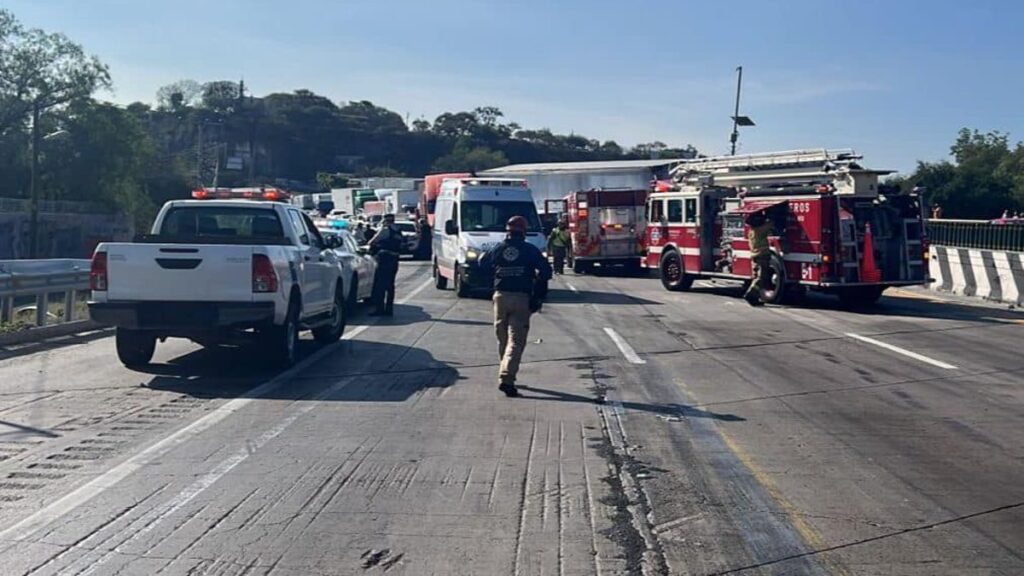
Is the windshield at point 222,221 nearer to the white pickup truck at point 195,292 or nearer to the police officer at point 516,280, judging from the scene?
the white pickup truck at point 195,292

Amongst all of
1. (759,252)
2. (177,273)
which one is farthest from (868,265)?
(177,273)

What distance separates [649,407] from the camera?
37.0 feet

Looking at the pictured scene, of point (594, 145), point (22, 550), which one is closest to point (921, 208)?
point (22, 550)

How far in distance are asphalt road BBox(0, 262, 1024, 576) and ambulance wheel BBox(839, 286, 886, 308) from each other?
7.85 m

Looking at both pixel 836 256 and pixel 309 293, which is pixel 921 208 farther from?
pixel 309 293

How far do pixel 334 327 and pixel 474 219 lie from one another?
974 cm

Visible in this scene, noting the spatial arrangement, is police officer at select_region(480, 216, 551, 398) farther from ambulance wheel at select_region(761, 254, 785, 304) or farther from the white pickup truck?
ambulance wheel at select_region(761, 254, 785, 304)

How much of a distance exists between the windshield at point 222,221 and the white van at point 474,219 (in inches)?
403

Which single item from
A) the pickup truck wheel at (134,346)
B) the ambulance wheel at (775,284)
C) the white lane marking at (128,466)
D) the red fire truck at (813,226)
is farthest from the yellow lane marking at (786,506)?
the ambulance wheel at (775,284)

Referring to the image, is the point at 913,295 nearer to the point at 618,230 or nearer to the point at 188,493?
the point at 618,230

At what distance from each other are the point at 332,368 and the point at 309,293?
1.21 meters

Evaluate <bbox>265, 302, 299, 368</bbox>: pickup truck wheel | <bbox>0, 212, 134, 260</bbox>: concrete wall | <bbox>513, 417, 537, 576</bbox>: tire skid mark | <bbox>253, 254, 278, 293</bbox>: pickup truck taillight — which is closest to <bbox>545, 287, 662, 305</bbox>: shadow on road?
<bbox>265, 302, 299, 368</bbox>: pickup truck wheel

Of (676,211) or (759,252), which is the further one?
(676,211)

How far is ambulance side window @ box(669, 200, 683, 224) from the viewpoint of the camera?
2897 centimetres
